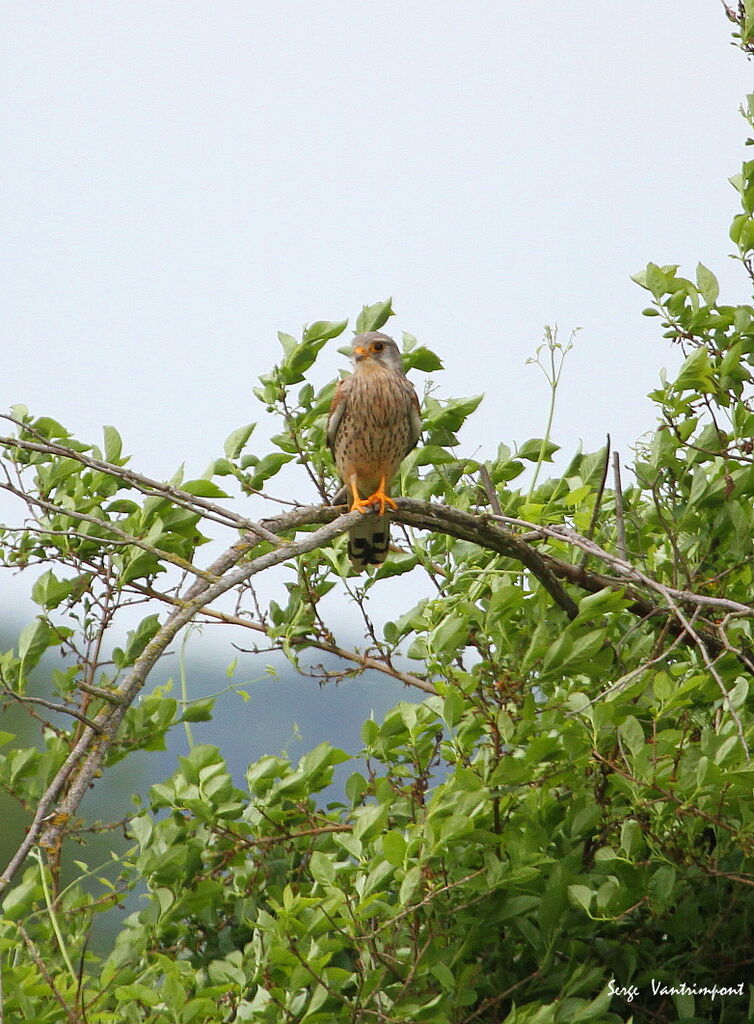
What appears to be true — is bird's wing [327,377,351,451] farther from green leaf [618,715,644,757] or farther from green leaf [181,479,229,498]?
green leaf [618,715,644,757]

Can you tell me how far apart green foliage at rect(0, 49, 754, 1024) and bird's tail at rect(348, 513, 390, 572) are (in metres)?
0.04

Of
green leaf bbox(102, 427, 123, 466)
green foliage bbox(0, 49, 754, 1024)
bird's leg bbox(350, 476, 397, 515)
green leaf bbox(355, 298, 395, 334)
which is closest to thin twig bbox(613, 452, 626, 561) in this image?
green foliage bbox(0, 49, 754, 1024)

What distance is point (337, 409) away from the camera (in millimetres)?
4043

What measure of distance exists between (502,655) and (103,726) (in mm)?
1255

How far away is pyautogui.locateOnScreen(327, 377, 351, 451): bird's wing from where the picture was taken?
398cm

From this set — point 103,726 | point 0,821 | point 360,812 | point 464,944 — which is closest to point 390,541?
point 360,812

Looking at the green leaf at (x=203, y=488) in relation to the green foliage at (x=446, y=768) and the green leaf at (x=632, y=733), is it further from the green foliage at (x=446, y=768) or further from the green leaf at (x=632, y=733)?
the green leaf at (x=632, y=733)

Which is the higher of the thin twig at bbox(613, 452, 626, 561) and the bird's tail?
the bird's tail

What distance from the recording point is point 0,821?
15.3m

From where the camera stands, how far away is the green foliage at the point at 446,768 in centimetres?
230

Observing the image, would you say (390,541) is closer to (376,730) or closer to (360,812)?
(376,730)

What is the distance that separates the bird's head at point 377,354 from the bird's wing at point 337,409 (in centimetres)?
13

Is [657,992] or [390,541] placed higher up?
[390,541]

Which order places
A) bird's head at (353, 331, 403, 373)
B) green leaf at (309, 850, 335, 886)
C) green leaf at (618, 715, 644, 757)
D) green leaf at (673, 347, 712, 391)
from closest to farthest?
green leaf at (309, 850, 335, 886), green leaf at (618, 715, 644, 757), green leaf at (673, 347, 712, 391), bird's head at (353, 331, 403, 373)
